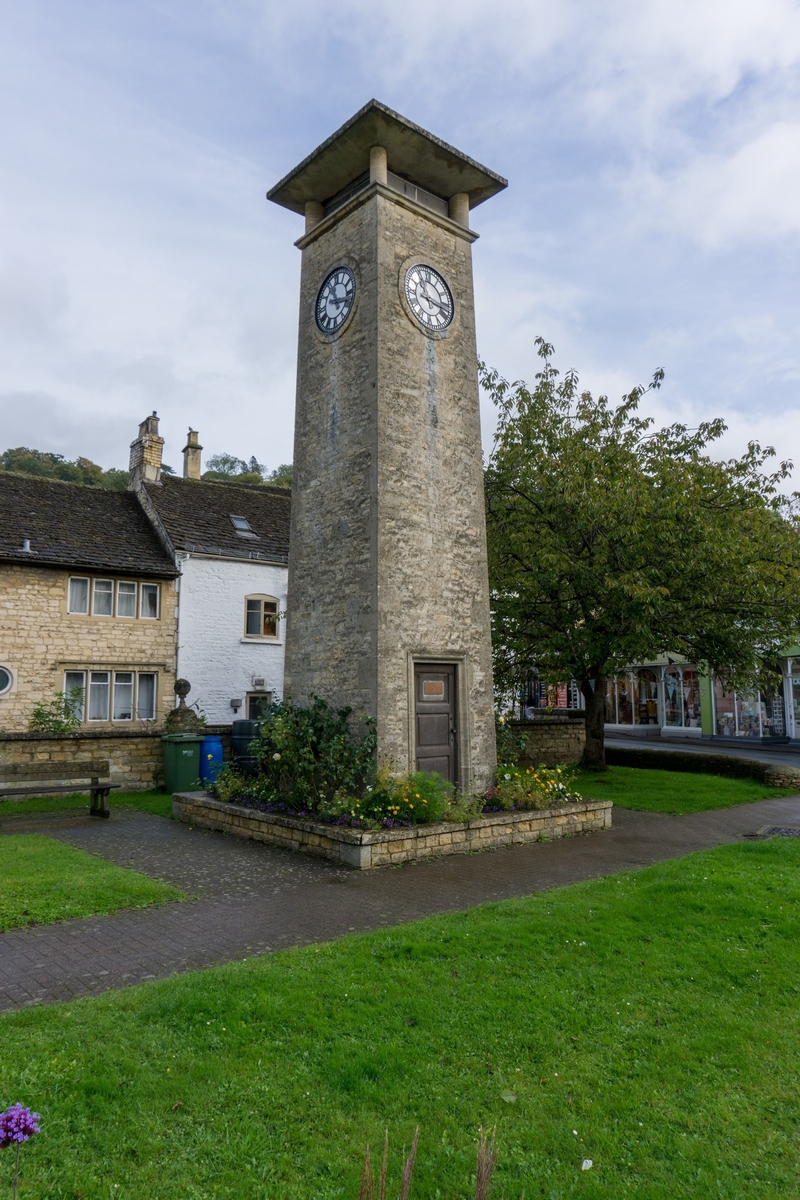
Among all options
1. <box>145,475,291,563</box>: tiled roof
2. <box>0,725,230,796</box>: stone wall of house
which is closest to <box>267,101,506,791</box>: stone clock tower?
<box>0,725,230,796</box>: stone wall of house

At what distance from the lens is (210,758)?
52.5 feet

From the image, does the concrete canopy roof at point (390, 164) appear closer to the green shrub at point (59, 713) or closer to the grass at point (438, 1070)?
the grass at point (438, 1070)

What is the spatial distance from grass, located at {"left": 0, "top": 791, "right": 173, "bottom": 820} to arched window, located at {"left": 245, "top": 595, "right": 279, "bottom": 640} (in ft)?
28.2

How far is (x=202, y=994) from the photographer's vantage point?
15.9 feet

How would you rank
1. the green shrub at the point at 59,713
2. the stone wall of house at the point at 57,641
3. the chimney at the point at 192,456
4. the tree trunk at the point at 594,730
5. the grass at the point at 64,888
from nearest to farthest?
the grass at the point at 64,888, the green shrub at the point at 59,713, the tree trunk at the point at 594,730, the stone wall of house at the point at 57,641, the chimney at the point at 192,456

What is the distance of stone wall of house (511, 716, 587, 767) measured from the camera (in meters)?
20.6

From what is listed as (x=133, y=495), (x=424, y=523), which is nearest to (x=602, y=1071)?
(x=424, y=523)

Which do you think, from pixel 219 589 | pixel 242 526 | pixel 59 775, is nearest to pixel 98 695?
pixel 219 589

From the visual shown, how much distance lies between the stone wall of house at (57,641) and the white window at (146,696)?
6.6 inches

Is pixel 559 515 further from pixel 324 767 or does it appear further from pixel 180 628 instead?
pixel 180 628

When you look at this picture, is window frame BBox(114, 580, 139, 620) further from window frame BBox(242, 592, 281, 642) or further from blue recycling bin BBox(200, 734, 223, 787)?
blue recycling bin BBox(200, 734, 223, 787)

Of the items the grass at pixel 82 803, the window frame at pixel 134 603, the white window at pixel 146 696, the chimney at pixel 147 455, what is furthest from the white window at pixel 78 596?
the grass at pixel 82 803

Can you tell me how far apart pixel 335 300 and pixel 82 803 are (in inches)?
399

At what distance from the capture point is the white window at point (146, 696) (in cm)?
2143
